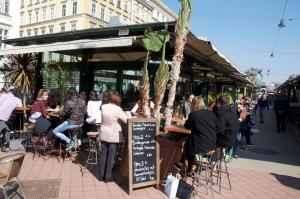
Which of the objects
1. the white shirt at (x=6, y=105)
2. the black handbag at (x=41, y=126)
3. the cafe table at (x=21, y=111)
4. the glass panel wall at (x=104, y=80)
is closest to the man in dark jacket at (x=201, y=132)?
the black handbag at (x=41, y=126)

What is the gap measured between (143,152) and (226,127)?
1621mm

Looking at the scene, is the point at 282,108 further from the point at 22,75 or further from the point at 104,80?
the point at 22,75

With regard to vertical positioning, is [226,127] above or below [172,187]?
above

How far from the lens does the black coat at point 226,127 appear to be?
6207mm

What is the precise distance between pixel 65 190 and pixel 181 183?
195cm

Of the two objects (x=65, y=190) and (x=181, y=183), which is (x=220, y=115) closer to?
(x=181, y=183)

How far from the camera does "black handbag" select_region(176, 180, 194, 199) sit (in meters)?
5.59

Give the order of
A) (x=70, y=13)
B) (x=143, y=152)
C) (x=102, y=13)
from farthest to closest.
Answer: (x=102, y=13) → (x=70, y=13) → (x=143, y=152)

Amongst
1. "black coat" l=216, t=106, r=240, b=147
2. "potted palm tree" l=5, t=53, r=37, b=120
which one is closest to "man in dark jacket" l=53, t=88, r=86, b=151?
"black coat" l=216, t=106, r=240, b=147

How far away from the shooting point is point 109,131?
6.21 metres

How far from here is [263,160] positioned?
920 cm

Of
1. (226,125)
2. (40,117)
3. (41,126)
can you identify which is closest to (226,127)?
(226,125)

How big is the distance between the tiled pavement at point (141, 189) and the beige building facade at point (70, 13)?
39.6 metres

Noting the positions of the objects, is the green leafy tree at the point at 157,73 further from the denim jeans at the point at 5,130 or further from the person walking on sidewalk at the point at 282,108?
the person walking on sidewalk at the point at 282,108
